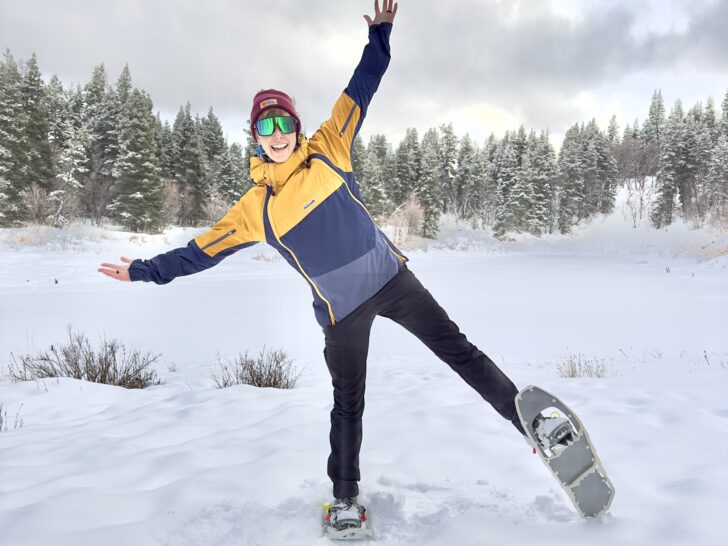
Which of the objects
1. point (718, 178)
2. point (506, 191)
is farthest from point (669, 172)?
point (506, 191)

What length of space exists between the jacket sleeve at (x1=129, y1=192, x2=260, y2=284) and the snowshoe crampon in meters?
1.46

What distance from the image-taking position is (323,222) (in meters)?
2.15

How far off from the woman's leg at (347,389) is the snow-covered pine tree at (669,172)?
1916 inches

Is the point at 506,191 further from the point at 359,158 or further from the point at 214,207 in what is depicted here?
the point at 214,207

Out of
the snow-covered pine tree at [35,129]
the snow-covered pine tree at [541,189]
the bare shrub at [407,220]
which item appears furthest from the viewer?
the snow-covered pine tree at [541,189]

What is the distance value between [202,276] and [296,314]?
26.5ft

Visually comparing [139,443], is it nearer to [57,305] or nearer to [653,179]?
[57,305]

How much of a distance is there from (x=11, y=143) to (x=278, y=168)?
34.3m

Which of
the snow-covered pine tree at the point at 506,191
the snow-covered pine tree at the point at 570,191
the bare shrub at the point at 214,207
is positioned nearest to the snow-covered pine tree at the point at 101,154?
the bare shrub at the point at 214,207

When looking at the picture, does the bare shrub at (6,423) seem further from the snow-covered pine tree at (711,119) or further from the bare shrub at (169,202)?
the snow-covered pine tree at (711,119)

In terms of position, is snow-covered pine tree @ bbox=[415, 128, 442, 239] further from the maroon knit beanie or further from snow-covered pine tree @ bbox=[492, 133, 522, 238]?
the maroon knit beanie

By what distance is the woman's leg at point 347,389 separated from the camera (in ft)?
7.22

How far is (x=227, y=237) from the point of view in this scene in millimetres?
2477

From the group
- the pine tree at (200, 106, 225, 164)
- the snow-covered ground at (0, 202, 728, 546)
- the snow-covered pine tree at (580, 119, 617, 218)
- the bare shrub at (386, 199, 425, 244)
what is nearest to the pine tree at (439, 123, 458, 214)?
the bare shrub at (386, 199, 425, 244)
